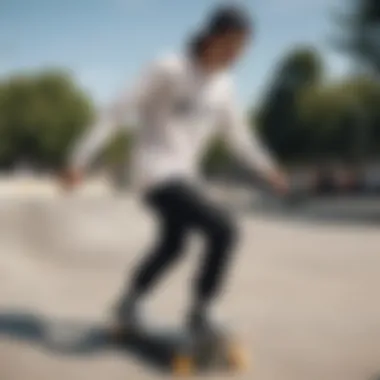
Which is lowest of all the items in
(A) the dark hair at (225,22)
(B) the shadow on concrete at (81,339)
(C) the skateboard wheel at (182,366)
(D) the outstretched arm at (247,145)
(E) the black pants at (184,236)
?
(C) the skateboard wheel at (182,366)

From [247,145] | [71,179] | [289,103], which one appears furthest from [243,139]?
[71,179]

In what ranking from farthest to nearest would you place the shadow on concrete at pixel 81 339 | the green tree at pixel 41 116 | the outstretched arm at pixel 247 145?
the shadow on concrete at pixel 81 339 → the outstretched arm at pixel 247 145 → the green tree at pixel 41 116

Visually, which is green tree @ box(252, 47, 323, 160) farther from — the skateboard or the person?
the skateboard

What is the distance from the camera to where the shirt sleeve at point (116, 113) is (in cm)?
98

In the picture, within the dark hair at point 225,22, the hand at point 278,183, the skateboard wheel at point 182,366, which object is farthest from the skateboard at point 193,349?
the dark hair at point 225,22

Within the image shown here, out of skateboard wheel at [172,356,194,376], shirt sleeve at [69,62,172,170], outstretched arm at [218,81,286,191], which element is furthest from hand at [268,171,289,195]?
skateboard wheel at [172,356,194,376]

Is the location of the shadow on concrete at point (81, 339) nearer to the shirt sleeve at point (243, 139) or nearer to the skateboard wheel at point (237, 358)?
the skateboard wheel at point (237, 358)

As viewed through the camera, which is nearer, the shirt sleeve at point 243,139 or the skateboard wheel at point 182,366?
the shirt sleeve at point 243,139

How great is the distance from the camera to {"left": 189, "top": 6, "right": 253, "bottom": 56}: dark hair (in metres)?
0.98

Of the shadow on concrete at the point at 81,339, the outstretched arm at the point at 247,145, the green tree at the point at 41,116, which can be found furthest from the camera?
the shadow on concrete at the point at 81,339

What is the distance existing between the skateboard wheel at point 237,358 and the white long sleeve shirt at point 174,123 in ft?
0.95

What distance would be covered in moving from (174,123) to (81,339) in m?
0.38

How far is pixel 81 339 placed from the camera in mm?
1143

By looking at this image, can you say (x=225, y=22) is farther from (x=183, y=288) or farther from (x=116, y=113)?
(x=183, y=288)
